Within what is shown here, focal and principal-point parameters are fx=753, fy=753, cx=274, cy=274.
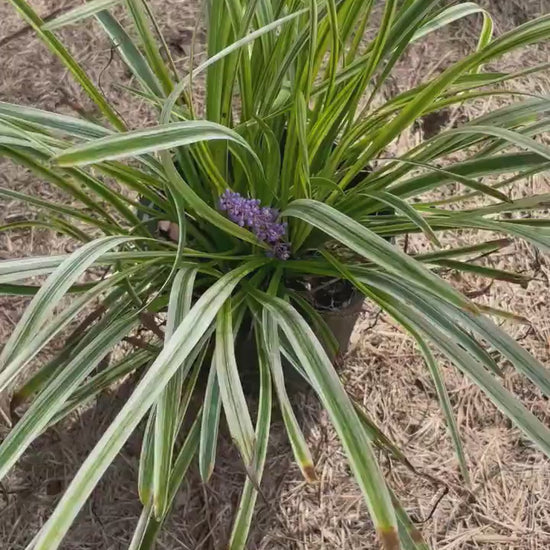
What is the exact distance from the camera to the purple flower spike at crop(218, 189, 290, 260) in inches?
28.7

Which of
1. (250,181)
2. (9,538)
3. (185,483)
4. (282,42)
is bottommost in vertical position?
(9,538)

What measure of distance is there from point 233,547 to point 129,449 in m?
0.34

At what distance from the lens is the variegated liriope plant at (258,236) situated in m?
0.59

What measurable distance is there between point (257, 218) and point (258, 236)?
0.06 ft

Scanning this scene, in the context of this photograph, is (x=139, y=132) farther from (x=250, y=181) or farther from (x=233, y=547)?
(x=233, y=547)

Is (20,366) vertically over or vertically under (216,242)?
under

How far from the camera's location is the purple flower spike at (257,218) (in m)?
0.73

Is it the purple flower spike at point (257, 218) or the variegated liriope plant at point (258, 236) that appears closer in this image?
the variegated liriope plant at point (258, 236)

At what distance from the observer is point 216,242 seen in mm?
825

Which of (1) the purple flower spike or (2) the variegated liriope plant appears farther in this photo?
(1) the purple flower spike

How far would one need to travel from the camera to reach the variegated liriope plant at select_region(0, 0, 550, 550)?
0.59 metres

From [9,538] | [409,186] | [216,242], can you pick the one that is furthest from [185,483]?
[409,186]

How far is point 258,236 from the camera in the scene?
2.43ft

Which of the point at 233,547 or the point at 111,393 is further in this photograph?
the point at 111,393
